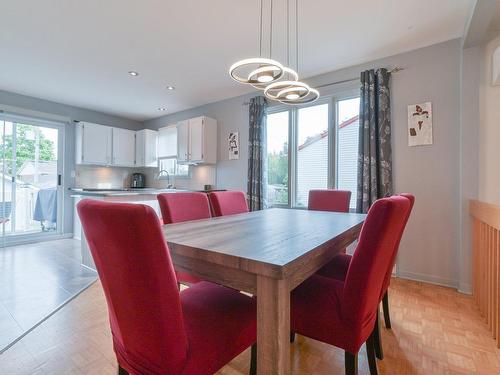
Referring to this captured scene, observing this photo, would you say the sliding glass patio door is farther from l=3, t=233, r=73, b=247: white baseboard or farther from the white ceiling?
the white ceiling

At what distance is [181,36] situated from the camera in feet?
8.41

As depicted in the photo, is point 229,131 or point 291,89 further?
point 229,131

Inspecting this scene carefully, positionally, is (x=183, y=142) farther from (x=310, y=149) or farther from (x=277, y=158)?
(x=310, y=149)

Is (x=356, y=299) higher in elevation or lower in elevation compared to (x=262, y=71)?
lower

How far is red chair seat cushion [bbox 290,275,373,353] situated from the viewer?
1.00 meters

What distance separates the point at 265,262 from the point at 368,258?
0.42m

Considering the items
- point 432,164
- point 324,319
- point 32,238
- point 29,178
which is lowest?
point 32,238

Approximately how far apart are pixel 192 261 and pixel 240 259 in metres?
0.29

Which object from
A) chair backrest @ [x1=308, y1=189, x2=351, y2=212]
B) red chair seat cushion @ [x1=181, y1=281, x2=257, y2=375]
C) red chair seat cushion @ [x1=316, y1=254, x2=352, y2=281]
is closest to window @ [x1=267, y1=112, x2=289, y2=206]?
chair backrest @ [x1=308, y1=189, x2=351, y2=212]

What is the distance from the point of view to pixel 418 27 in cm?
240

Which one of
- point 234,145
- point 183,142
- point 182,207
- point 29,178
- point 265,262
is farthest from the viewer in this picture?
point 183,142

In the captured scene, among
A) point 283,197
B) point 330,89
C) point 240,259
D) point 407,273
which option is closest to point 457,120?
point 330,89

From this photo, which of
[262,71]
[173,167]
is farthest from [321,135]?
[173,167]

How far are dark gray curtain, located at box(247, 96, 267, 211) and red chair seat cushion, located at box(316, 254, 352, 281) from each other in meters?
2.14
